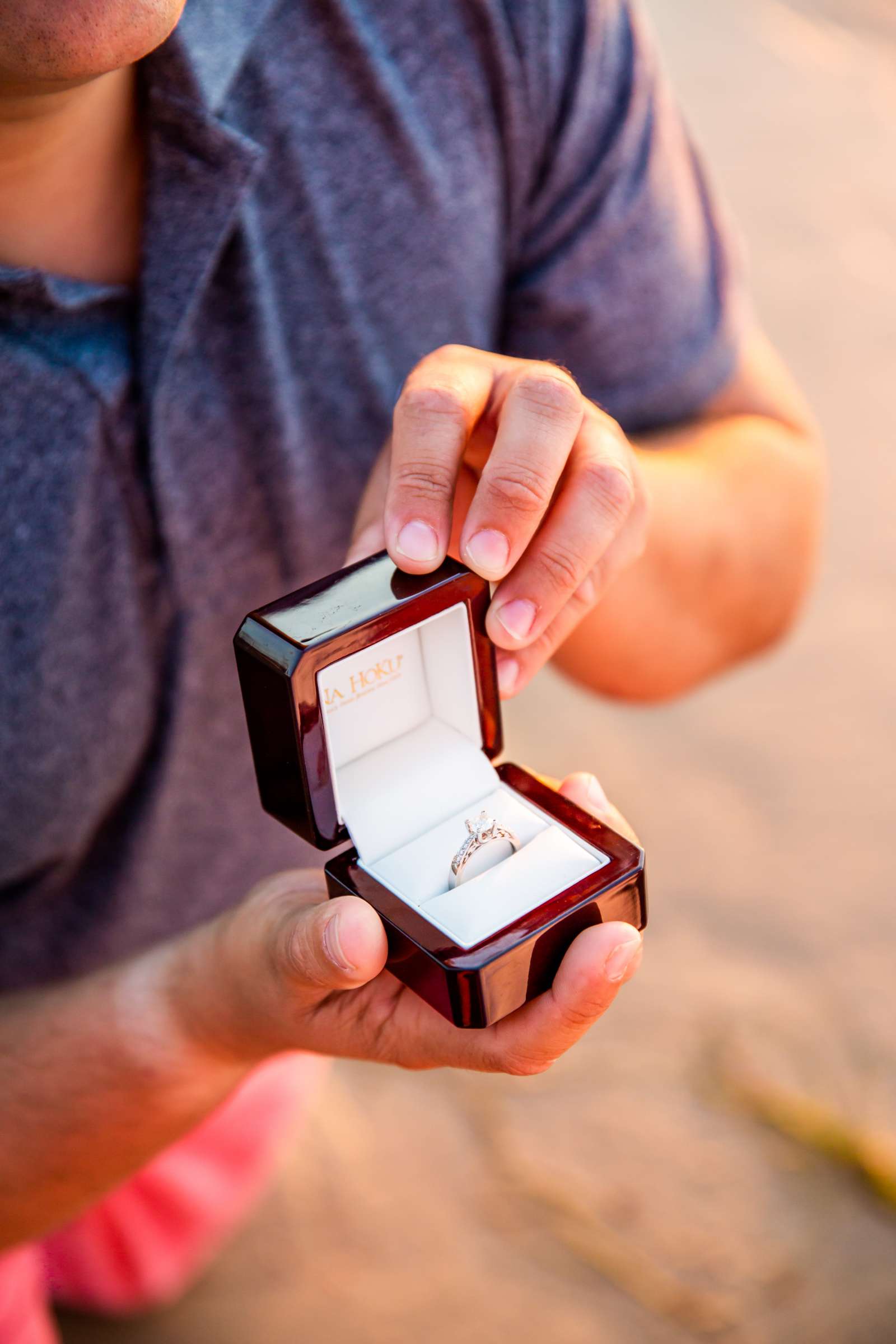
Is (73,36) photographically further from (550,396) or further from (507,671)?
(507,671)

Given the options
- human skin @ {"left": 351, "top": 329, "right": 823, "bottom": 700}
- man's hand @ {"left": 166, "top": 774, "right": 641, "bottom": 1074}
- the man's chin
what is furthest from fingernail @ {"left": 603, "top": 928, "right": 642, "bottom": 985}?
the man's chin

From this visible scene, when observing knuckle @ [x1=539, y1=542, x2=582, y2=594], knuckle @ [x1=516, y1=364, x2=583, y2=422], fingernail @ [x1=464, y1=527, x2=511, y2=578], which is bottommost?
knuckle @ [x1=539, y1=542, x2=582, y2=594]

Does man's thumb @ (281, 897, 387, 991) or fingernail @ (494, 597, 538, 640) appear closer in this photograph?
man's thumb @ (281, 897, 387, 991)

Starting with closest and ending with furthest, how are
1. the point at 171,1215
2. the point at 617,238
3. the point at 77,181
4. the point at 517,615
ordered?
1. the point at 517,615
2. the point at 77,181
3. the point at 617,238
4. the point at 171,1215

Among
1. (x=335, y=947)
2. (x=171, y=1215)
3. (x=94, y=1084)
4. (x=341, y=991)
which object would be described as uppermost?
(x=335, y=947)

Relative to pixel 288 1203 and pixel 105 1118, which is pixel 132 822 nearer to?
pixel 105 1118

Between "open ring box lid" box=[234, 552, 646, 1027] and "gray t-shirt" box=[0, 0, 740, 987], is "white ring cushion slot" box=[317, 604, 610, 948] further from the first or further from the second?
"gray t-shirt" box=[0, 0, 740, 987]

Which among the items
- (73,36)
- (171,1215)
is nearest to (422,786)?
(73,36)
